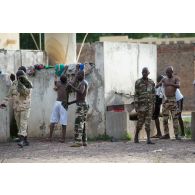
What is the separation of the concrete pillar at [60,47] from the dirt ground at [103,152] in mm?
3862

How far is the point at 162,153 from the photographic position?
30.3 feet

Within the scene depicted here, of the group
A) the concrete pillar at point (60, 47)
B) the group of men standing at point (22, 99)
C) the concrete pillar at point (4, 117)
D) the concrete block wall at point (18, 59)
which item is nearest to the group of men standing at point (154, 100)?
the group of men standing at point (22, 99)

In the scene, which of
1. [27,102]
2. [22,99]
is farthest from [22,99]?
[27,102]

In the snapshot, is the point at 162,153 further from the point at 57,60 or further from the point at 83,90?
the point at 57,60

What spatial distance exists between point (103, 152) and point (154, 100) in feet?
5.62

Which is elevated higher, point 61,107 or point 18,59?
point 18,59

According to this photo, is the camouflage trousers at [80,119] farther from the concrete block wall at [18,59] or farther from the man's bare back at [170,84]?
the concrete block wall at [18,59]

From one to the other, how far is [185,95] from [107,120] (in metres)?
10.8

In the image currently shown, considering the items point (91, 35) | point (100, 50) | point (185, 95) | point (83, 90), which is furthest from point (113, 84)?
point (91, 35)

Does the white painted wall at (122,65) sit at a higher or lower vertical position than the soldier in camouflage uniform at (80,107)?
higher

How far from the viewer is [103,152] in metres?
9.48

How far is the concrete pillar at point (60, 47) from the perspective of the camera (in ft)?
47.0

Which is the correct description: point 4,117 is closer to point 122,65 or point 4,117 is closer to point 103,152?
point 103,152

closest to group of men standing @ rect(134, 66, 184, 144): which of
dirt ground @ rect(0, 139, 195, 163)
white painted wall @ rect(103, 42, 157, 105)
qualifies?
dirt ground @ rect(0, 139, 195, 163)
